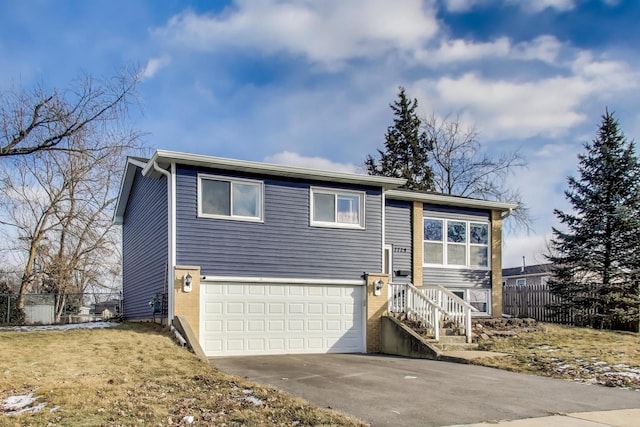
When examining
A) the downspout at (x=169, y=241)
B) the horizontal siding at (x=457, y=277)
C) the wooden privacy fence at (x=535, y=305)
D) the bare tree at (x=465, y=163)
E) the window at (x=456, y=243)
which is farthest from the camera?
the bare tree at (x=465, y=163)

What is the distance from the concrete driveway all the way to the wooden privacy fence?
9697 millimetres

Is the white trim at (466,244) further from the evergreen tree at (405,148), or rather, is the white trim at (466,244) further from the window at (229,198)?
the evergreen tree at (405,148)

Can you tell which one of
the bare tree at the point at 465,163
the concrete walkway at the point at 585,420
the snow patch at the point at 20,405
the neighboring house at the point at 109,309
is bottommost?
the neighboring house at the point at 109,309

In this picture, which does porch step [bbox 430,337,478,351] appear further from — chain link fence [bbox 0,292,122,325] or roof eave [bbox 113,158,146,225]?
chain link fence [bbox 0,292,122,325]

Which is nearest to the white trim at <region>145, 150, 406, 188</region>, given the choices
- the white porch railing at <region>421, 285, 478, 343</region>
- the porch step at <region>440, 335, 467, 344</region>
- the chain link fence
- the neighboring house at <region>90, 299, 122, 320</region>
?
the white porch railing at <region>421, 285, 478, 343</region>

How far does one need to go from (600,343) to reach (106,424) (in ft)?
42.4

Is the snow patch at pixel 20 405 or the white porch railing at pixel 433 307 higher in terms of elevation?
the white porch railing at pixel 433 307

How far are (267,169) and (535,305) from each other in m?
12.2

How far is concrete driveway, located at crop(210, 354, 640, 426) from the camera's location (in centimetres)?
677

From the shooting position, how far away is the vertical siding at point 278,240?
511 inches

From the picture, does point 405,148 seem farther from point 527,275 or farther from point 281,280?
point 281,280

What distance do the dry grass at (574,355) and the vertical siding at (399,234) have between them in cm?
361

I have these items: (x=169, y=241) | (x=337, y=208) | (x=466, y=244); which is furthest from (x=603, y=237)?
(x=169, y=241)

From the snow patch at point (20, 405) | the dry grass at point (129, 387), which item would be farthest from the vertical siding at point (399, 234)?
the snow patch at point (20, 405)
